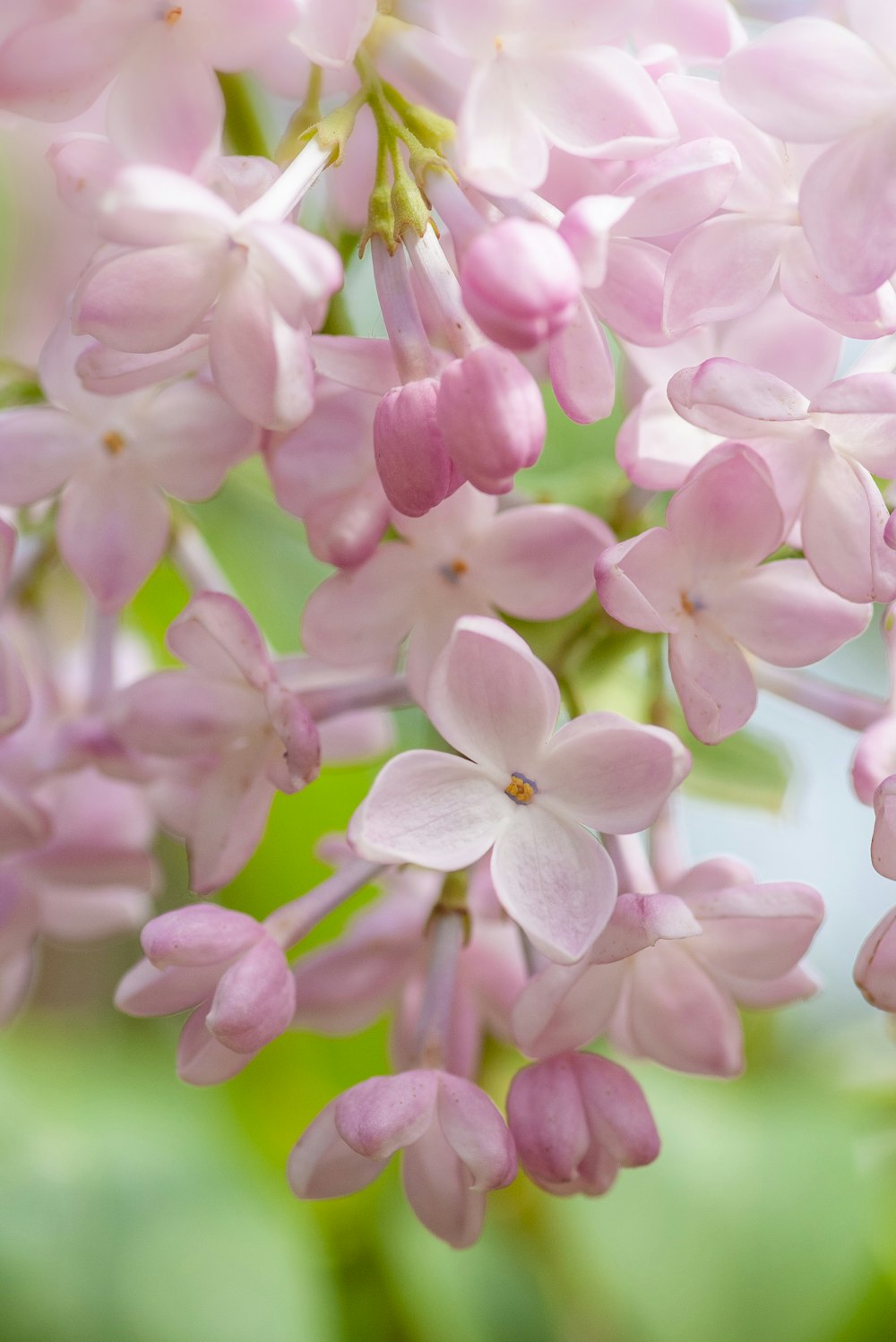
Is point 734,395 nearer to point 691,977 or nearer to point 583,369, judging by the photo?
point 583,369

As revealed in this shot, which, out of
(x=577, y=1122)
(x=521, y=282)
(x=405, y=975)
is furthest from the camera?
(x=405, y=975)

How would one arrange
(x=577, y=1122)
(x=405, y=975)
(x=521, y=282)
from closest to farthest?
(x=521, y=282), (x=577, y=1122), (x=405, y=975)

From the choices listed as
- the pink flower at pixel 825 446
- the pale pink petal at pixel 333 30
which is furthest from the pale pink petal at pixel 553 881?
the pale pink petal at pixel 333 30

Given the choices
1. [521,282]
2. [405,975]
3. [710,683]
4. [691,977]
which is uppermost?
[521,282]

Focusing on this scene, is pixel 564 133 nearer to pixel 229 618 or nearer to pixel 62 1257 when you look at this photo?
pixel 229 618

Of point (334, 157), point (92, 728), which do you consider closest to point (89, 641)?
point (92, 728)

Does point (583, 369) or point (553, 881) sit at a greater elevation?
point (583, 369)

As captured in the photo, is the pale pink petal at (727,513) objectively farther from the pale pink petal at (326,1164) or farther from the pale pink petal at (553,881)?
the pale pink petal at (326,1164)

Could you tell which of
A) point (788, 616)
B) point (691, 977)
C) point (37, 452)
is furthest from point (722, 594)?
point (37, 452)
